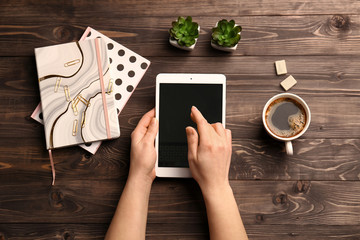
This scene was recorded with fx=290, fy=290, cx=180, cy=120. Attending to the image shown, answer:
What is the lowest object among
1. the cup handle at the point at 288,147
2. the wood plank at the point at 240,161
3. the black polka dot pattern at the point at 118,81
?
the wood plank at the point at 240,161

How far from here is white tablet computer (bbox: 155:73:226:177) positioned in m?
0.86

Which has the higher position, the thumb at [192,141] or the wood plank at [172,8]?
the wood plank at [172,8]

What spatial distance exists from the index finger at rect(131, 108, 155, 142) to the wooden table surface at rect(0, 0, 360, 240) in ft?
0.17

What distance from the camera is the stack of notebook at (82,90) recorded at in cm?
87

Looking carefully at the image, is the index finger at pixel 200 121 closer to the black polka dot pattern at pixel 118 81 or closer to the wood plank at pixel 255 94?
the wood plank at pixel 255 94

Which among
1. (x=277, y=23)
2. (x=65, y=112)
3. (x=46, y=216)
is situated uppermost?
(x=277, y=23)

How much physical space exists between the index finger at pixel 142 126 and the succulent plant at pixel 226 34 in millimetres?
284

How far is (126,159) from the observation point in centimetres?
89

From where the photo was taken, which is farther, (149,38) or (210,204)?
(149,38)

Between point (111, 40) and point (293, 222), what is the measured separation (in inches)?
30.7

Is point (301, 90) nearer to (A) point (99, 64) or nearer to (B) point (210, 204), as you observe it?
(B) point (210, 204)

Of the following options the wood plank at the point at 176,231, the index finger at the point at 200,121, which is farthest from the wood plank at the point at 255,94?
the wood plank at the point at 176,231

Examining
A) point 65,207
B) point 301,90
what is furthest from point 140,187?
point 301,90

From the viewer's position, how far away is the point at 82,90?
0.87 metres
